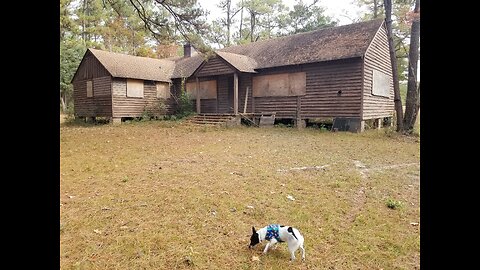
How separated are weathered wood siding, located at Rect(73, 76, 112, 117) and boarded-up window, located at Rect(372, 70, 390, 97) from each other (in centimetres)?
1490

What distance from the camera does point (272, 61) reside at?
16.4 meters

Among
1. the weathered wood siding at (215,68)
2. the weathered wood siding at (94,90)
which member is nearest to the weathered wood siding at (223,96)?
the weathered wood siding at (215,68)

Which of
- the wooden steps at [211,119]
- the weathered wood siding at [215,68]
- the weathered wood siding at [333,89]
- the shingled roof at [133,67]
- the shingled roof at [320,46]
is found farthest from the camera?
the shingled roof at [133,67]

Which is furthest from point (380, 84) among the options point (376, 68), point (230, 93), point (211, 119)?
point (211, 119)

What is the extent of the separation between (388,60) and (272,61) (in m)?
6.72

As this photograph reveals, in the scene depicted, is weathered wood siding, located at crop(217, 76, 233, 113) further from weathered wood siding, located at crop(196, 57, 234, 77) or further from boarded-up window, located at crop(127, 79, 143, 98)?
boarded-up window, located at crop(127, 79, 143, 98)

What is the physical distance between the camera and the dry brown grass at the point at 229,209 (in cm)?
290

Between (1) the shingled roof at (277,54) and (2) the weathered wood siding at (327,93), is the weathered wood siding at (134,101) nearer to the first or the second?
(1) the shingled roof at (277,54)

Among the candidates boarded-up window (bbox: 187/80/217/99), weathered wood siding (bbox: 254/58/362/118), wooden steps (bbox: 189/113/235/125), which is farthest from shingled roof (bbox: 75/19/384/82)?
wooden steps (bbox: 189/113/235/125)

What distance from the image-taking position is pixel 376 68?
50.9 ft

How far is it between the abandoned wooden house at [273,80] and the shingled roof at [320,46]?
0.05 m

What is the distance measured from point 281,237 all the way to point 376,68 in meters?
14.9

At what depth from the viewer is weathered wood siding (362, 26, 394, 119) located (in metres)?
14.3
